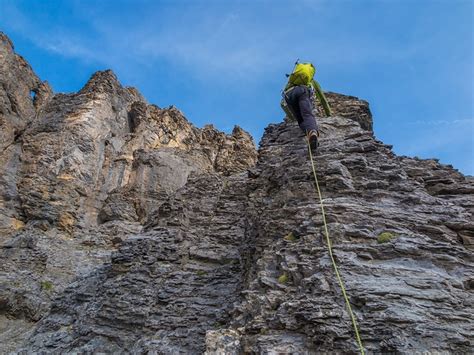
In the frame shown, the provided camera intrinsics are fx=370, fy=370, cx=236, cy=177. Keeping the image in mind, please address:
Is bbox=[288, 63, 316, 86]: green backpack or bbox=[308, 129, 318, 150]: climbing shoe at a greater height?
bbox=[288, 63, 316, 86]: green backpack

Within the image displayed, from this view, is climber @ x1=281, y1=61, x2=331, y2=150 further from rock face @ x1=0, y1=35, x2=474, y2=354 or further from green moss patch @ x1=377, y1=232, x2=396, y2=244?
green moss patch @ x1=377, y1=232, x2=396, y2=244

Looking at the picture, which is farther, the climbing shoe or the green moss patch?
the climbing shoe

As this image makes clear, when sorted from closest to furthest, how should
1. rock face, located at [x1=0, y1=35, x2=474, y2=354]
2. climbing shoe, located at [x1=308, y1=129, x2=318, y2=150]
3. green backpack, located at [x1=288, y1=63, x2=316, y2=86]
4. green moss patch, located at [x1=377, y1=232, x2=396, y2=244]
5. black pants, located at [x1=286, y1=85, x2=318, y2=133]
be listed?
rock face, located at [x1=0, y1=35, x2=474, y2=354]
green moss patch, located at [x1=377, y1=232, x2=396, y2=244]
climbing shoe, located at [x1=308, y1=129, x2=318, y2=150]
black pants, located at [x1=286, y1=85, x2=318, y2=133]
green backpack, located at [x1=288, y1=63, x2=316, y2=86]

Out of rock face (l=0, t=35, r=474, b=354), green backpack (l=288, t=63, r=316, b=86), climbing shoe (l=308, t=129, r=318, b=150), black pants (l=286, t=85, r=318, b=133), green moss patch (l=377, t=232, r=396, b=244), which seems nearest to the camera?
rock face (l=0, t=35, r=474, b=354)

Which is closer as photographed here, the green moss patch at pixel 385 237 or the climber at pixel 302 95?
the green moss patch at pixel 385 237

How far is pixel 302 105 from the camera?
11.6 metres

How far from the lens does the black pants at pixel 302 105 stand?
11.3 metres

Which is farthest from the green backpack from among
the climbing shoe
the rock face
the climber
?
the climbing shoe

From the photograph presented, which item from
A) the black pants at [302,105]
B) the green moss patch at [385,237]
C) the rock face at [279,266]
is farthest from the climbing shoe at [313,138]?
the green moss patch at [385,237]

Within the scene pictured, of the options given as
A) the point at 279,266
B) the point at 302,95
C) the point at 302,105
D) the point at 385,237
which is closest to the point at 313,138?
the point at 302,105

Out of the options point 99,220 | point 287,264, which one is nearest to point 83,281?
point 287,264

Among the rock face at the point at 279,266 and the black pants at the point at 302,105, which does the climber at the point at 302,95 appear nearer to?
the black pants at the point at 302,105

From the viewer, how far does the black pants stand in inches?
445

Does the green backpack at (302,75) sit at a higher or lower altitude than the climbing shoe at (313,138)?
higher
